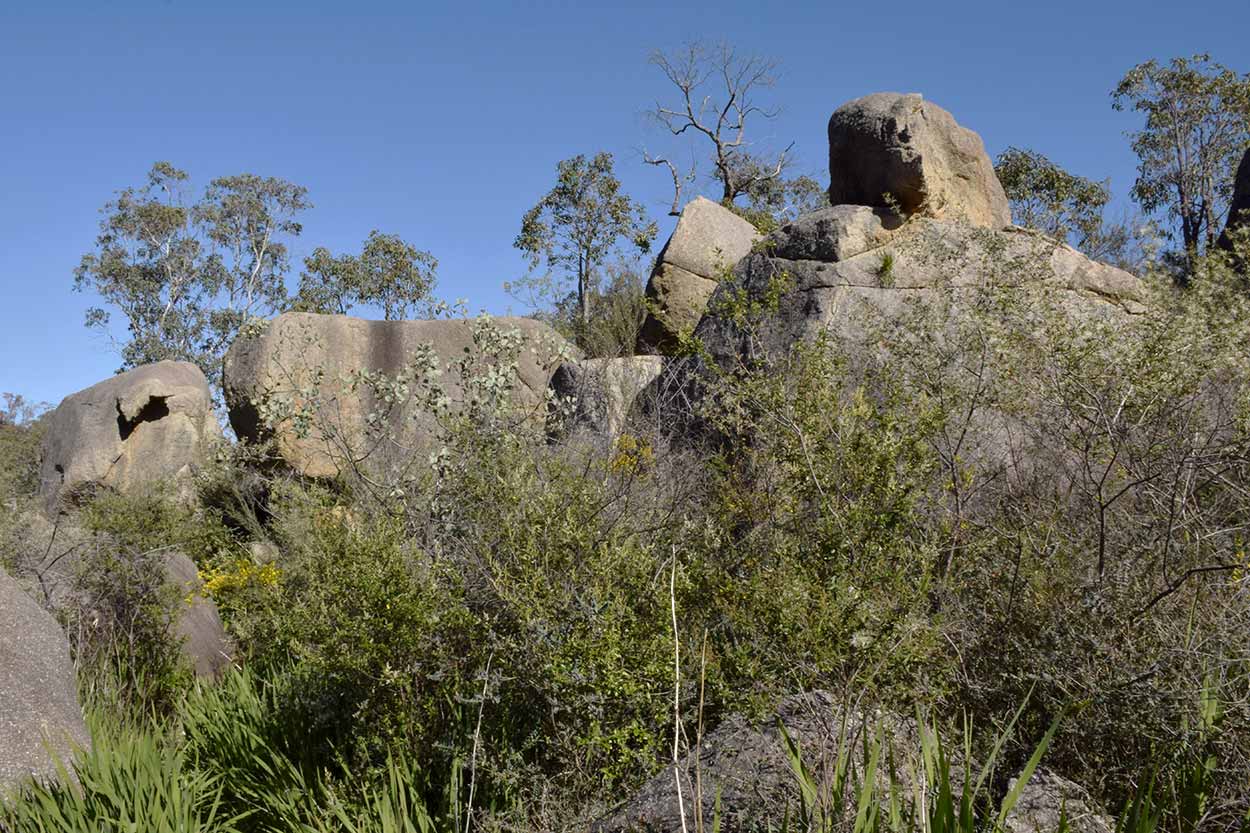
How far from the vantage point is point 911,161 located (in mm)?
10656

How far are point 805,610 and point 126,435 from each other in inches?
555

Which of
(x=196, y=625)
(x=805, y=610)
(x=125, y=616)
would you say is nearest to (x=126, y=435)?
(x=196, y=625)

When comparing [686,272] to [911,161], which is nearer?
[911,161]

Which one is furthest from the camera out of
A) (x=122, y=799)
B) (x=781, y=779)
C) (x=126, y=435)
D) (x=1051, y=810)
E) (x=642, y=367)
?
(x=126, y=435)

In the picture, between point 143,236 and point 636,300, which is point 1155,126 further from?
point 143,236

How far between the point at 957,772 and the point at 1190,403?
271cm

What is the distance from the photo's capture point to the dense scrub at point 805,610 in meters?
3.81

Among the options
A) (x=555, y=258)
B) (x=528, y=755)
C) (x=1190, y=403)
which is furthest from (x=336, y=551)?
(x=555, y=258)

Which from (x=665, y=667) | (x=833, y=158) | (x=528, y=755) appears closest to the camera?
(x=665, y=667)

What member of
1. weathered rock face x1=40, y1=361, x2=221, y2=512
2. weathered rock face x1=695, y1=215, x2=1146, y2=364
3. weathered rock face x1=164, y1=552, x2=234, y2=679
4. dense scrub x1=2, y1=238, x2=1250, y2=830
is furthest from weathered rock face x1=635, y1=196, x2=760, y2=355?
dense scrub x1=2, y1=238, x2=1250, y2=830

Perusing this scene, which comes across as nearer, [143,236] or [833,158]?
[833,158]

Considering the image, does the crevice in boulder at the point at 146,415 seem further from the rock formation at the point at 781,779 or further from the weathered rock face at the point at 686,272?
the rock formation at the point at 781,779

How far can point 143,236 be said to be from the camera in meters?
28.4

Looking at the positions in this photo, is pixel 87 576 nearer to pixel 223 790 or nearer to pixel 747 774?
pixel 223 790
